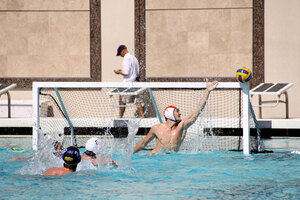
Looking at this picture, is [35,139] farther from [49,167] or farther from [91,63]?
[91,63]

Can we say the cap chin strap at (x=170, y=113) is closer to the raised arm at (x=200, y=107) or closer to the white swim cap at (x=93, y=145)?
the raised arm at (x=200, y=107)

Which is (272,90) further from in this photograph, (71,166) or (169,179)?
(71,166)

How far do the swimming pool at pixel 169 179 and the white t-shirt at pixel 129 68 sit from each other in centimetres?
355

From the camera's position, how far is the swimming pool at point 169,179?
231 inches

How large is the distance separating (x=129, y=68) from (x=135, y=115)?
1.09 metres

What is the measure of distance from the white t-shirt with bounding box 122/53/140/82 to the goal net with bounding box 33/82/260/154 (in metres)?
0.47

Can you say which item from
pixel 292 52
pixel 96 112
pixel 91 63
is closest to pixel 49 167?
pixel 96 112

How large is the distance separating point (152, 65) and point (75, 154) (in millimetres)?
7543

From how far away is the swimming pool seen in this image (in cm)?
588

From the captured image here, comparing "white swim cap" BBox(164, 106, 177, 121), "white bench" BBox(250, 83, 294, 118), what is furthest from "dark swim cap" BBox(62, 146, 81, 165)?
"white bench" BBox(250, 83, 294, 118)

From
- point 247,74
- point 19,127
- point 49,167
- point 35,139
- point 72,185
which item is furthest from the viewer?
point 19,127

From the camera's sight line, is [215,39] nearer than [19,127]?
No

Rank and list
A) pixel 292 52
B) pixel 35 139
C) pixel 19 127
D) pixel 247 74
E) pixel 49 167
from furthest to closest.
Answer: pixel 292 52
pixel 19 127
pixel 35 139
pixel 247 74
pixel 49 167

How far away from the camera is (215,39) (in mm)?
13500
